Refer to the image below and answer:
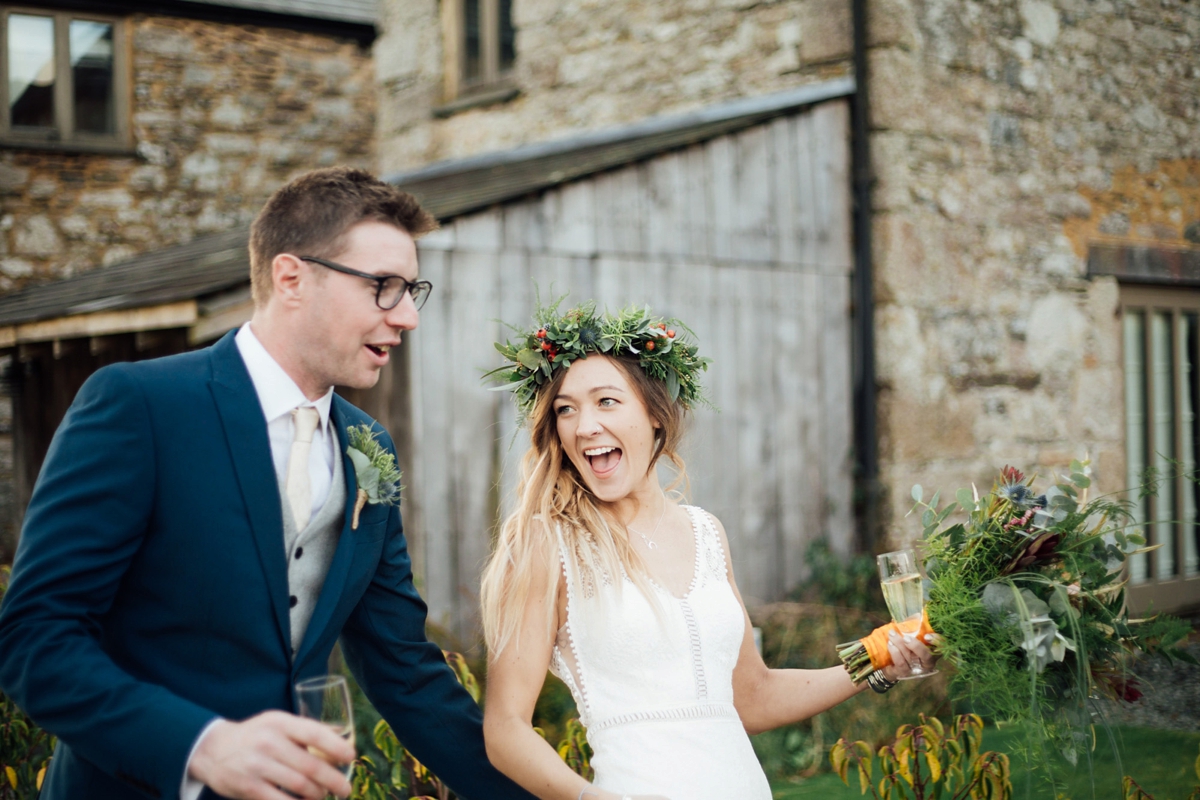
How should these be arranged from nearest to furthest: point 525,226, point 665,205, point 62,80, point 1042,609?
point 1042,609
point 525,226
point 665,205
point 62,80

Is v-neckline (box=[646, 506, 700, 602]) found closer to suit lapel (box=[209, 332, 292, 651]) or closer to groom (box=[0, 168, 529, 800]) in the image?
groom (box=[0, 168, 529, 800])

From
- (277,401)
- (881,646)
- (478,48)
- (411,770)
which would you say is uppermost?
(478,48)

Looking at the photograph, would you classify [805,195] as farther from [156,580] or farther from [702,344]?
[156,580]

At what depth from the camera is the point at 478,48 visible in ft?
30.1

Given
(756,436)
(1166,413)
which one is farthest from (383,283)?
(1166,413)

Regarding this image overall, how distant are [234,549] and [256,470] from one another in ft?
0.48

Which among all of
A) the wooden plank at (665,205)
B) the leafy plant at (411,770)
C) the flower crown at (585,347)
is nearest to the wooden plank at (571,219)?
the wooden plank at (665,205)

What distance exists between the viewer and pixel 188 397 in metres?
1.90

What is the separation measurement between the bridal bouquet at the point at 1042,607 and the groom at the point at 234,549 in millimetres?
1075

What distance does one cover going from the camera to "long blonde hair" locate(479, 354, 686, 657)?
89.5 inches

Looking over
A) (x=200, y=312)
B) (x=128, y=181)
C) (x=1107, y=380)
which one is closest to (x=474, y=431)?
(x=200, y=312)

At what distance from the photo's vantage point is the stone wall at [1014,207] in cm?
645

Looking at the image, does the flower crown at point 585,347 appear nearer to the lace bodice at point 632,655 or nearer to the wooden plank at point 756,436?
the lace bodice at point 632,655

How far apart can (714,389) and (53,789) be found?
463 centimetres
